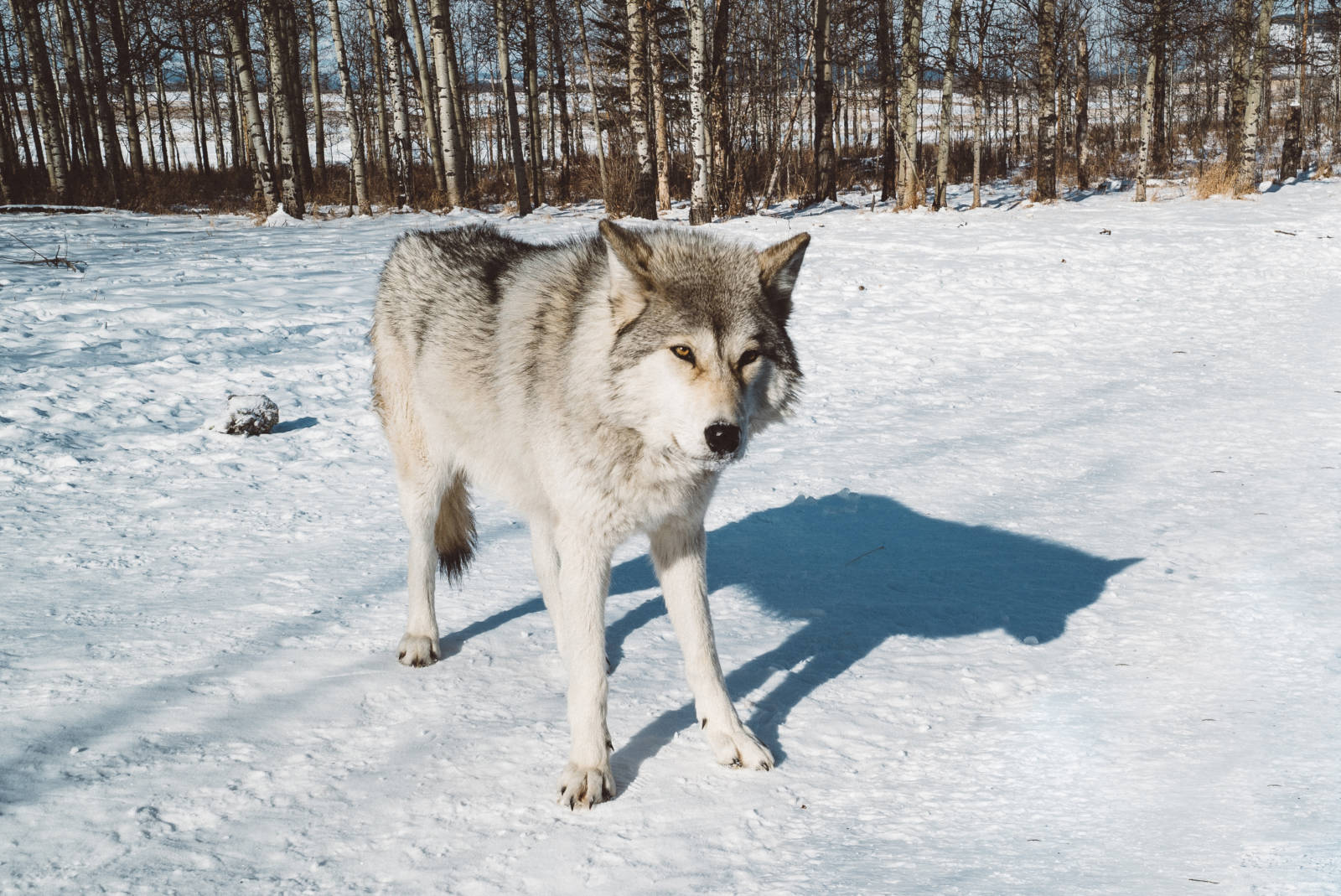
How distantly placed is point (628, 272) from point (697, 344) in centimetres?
32

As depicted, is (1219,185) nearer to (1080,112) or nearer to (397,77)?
(1080,112)

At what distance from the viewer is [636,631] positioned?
358 cm

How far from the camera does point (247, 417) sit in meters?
5.41

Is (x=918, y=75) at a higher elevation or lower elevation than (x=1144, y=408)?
higher

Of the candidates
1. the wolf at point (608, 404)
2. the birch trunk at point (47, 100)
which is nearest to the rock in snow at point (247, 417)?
Result: the wolf at point (608, 404)

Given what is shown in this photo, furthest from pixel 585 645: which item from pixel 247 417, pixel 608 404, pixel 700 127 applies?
pixel 700 127

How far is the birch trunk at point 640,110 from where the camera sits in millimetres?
14453

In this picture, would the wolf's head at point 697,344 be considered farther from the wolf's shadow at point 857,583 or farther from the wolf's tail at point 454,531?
the wolf's tail at point 454,531

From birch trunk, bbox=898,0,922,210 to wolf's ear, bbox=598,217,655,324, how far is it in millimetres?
15247

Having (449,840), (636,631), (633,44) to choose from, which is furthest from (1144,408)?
(633,44)

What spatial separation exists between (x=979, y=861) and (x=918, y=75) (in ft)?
58.1

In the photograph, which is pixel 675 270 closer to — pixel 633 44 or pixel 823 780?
pixel 823 780

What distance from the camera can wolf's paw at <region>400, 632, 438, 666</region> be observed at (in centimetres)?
316

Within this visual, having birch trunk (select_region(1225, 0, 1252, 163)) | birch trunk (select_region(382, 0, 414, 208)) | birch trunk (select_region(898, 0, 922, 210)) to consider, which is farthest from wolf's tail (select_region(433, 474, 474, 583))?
birch trunk (select_region(1225, 0, 1252, 163))
